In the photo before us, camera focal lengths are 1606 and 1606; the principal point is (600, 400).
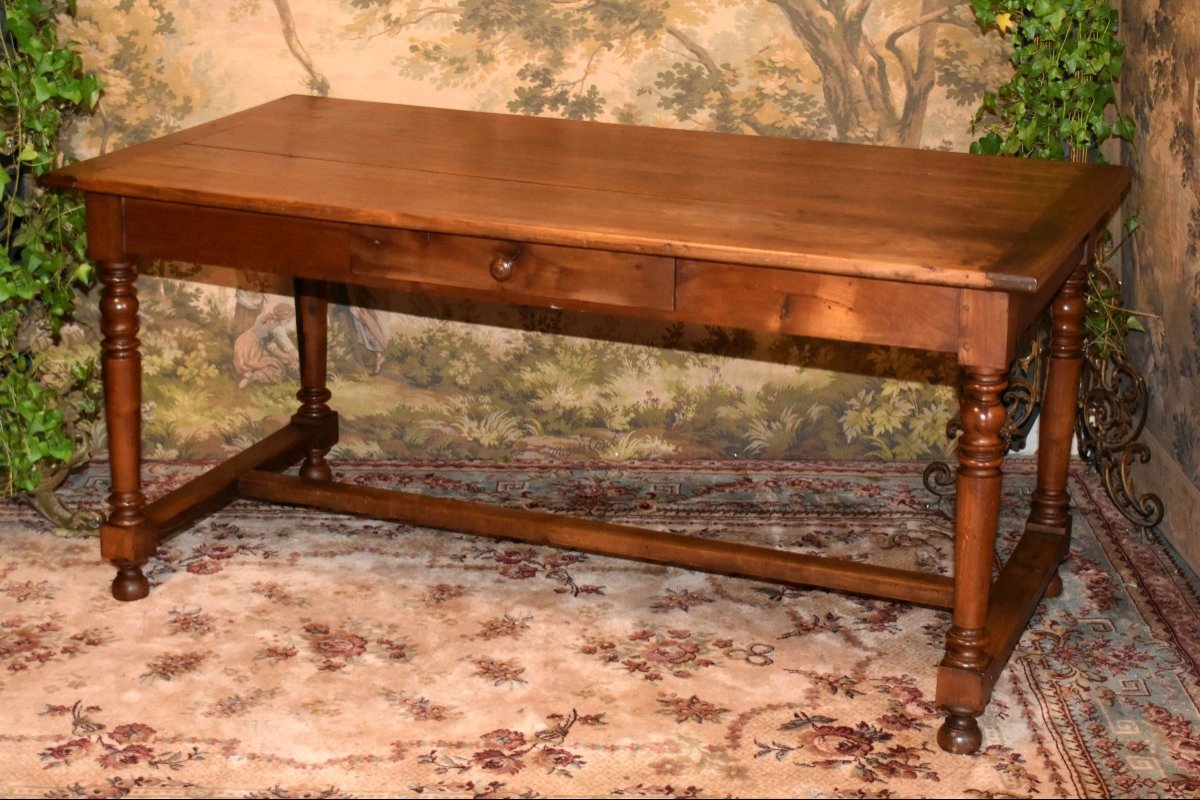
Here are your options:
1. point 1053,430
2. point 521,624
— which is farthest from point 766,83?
point 521,624

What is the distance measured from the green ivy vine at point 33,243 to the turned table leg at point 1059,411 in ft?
7.51

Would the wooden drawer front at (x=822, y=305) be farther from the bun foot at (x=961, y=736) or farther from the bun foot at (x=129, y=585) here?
the bun foot at (x=129, y=585)

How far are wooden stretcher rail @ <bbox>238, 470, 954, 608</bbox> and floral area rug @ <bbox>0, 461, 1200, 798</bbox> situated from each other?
0.12 meters

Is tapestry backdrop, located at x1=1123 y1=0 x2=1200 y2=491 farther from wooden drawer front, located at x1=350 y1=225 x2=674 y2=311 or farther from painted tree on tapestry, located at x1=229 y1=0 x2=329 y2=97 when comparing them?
painted tree on tapestry, located at x1=229 y1=0 x2=329 y2=97

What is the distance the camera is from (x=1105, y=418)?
4.17m

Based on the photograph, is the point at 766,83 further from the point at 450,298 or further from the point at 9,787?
the point at 9,787

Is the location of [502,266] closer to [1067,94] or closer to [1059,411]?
[1059,411]

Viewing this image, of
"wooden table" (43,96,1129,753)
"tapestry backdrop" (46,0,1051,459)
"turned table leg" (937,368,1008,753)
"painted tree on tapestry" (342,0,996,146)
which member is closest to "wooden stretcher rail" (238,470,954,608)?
"wooden table" (43,96,1129,753)

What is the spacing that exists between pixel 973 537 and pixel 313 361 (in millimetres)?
1998

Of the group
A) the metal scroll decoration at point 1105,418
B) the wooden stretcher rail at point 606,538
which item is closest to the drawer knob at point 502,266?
the wooden stretcher rail at point 606,538

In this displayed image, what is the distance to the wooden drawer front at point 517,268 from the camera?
9.86 feet

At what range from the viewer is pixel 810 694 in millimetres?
3252

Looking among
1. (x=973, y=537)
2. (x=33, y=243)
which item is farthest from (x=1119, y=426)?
(x=33, y=243)

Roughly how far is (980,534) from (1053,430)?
0.76 metres
